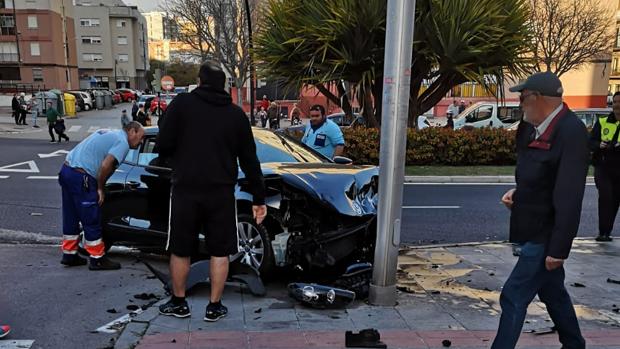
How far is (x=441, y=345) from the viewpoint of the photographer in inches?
137

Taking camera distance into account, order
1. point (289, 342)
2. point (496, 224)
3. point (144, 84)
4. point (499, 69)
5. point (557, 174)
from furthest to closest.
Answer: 1. point (144, 84)
2. point (499, 69)
3. point (496, 224)
4. point (289, 342)
5. point (557, 174)

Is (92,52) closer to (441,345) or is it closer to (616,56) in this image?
(616,56)

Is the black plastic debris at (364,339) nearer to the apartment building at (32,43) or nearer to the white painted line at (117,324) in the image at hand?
the white painted line at (117,324)

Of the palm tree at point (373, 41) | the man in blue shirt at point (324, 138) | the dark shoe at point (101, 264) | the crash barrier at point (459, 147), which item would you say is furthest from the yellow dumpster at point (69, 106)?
the dark shoe at point (101, 264)

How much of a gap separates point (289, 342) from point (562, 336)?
1.72 m

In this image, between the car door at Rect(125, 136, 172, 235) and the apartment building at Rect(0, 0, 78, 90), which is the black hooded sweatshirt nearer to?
the car door at Rect(125, 136, 172, 235)

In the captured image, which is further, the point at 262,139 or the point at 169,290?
the point at 262,139

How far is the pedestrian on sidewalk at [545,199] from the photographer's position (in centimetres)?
267

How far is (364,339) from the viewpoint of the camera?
136 inches

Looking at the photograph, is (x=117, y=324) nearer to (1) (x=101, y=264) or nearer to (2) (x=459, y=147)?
(1) (x=101, y=264)

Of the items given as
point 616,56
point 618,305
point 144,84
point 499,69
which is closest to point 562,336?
point 618,305

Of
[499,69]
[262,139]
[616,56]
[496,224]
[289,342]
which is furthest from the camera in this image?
[616,56]

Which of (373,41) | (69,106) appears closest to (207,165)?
(373,41)

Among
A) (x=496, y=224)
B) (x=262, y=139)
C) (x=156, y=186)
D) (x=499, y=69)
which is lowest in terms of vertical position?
(x=496, y=224)
